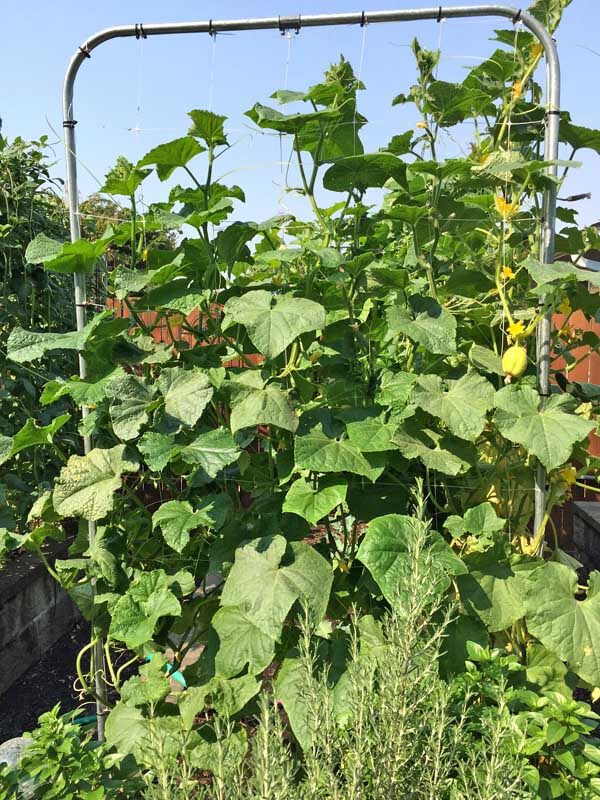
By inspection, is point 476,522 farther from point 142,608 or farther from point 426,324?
point 142,608

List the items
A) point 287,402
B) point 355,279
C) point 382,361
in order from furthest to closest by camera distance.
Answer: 1. point 382,361
2. point 355,279
3. point 287,402

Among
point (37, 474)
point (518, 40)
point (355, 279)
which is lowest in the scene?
point (37, 474)

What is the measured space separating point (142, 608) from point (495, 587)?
1.00 m

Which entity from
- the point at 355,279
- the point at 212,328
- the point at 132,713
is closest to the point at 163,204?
the point at 212,328

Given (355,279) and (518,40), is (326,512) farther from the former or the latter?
(518,40)

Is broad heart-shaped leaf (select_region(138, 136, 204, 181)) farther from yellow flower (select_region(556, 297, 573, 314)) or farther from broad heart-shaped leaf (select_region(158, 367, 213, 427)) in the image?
yellow flower (select_region(556, 297, 573, 314))

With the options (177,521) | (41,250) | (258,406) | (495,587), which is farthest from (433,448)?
(41,250)

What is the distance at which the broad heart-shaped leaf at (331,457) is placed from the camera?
1681mm

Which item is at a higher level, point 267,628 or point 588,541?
point 267,628

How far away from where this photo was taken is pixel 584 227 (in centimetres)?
213

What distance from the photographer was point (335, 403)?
76.3 inches

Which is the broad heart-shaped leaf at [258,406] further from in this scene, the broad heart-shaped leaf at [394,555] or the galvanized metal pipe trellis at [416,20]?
the galvanized metal pipe trellis at [416,20]

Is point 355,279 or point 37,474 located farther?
point 37,474

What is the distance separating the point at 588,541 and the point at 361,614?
2459 millimetres
